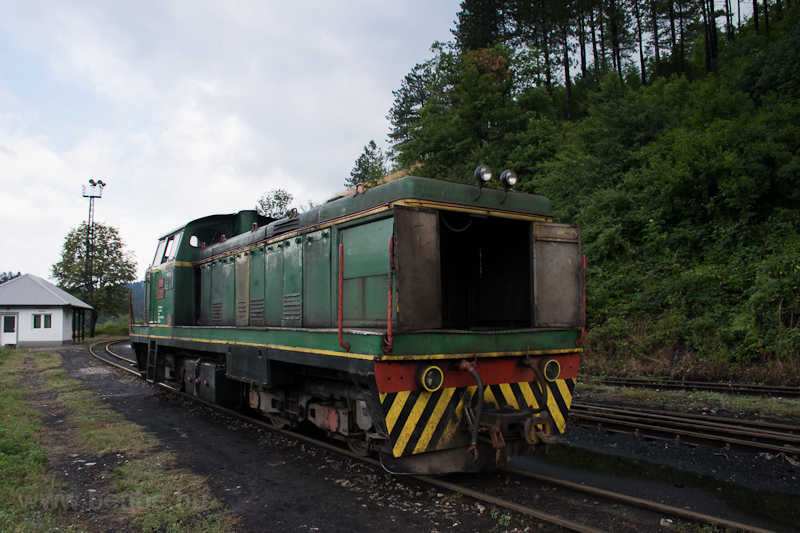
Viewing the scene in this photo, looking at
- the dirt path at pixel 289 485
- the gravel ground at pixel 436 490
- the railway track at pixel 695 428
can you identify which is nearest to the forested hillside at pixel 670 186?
the railway track at pixel 695 428

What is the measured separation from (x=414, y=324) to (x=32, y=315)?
32218 millimetres

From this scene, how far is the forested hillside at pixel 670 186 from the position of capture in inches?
412

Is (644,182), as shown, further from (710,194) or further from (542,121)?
(542,121)

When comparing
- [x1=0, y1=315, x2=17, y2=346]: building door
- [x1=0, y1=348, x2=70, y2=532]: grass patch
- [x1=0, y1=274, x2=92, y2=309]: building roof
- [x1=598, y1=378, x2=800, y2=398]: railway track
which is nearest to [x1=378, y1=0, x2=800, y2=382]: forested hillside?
[x1=598, y1=378, x2=800, y2=398]: railway track

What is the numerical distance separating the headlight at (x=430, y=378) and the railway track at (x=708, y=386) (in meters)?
7.08

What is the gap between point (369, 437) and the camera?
472 centimetres

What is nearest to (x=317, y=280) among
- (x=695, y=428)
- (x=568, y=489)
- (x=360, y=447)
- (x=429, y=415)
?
(x=360, y=447)

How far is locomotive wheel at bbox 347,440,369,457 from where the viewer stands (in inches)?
200

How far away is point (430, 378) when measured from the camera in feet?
13.8

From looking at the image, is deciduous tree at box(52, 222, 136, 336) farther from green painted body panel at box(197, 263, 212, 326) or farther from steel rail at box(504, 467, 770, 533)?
steel rail at box(504, 467, 770, 533)

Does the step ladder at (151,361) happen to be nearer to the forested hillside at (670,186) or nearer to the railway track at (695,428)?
the railway track at (695,428)

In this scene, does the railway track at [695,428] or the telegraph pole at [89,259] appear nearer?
the railway track at [695,428]

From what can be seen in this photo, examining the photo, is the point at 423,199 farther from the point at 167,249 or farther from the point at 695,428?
the point at 167,249

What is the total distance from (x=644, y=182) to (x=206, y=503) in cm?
1348
